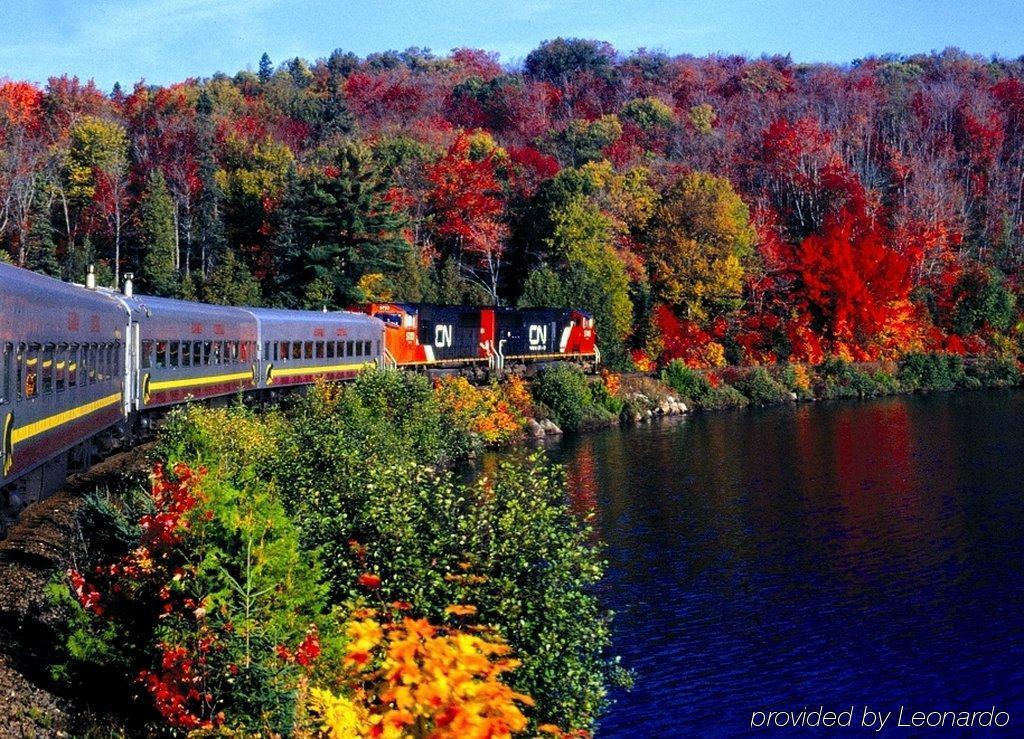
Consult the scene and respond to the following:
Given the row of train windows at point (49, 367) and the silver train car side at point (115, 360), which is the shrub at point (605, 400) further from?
the row of train windows at point (49, 367)

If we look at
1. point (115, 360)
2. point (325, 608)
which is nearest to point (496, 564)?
point (325, 608)

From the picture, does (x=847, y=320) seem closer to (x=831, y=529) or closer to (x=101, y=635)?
(x=831, y=529)

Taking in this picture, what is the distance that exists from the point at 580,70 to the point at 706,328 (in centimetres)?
8585

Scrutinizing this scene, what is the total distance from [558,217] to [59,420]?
2587 inches

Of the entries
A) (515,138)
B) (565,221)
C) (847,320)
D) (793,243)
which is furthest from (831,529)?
(515,138)

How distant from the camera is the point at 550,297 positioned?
8225 centimetres

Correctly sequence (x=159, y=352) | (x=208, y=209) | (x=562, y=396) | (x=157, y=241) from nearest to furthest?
(x=159, y=352), (x=562, y=396), (x=157, y=241), (x=208, y=209)

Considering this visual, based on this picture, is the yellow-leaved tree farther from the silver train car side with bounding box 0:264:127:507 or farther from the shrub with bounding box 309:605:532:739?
the shrub with bounding box 309:605:532:739

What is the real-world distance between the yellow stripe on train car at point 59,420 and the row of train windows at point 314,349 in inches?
663

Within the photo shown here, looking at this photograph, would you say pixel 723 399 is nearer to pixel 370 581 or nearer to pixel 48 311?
pixel 48 311

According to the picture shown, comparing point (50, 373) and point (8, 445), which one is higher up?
point (50, 373)

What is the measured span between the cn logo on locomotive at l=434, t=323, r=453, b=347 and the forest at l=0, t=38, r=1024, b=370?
7553 mm

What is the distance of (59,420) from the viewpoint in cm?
2312

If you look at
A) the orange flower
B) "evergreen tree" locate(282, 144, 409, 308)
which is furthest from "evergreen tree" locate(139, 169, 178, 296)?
the orange flower
